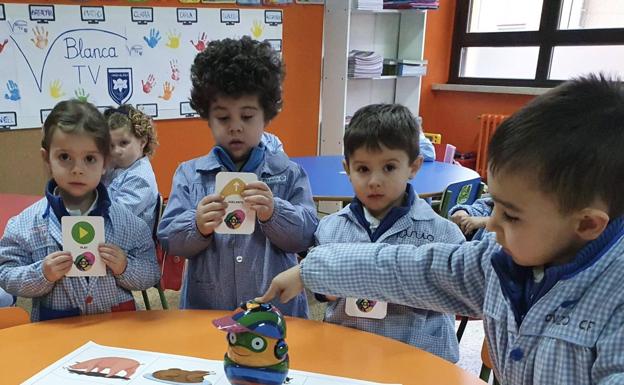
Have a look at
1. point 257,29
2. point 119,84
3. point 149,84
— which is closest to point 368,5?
point 257,29

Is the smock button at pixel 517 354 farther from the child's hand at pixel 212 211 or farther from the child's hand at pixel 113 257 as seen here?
the child's hand at pixel 113 257

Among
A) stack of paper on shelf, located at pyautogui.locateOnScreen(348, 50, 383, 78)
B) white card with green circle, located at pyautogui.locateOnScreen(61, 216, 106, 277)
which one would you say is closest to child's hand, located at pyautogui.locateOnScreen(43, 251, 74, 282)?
white card with green circle, located at pyautogui.locateOnScreen(61, 216, 106, 277)

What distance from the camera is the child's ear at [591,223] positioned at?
812mm

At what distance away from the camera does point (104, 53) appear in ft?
12.7

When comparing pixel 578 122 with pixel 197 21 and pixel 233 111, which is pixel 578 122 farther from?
pixel 197 21

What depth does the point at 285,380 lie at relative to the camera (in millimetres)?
992

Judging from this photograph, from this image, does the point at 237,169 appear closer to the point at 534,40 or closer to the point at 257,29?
the point at 257,29

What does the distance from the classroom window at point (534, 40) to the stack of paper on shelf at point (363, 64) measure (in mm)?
1557

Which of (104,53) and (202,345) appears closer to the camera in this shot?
(202,345)

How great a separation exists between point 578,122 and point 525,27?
17.8ft

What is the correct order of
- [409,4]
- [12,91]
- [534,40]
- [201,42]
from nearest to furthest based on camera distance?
[12,91] → [201,42] → [409,4] → [534,40]

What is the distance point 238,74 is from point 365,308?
0.74m

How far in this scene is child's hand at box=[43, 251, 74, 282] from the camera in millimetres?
1218

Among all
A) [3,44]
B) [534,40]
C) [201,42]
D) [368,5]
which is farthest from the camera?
[534,40]
